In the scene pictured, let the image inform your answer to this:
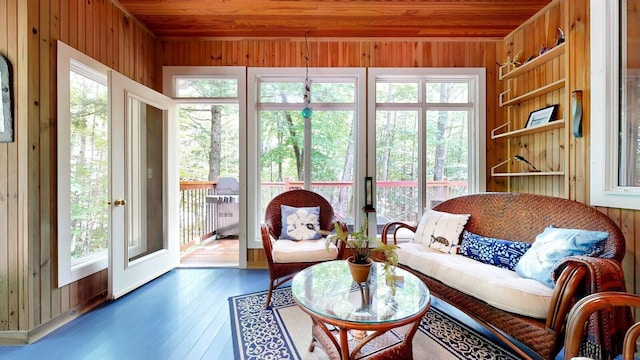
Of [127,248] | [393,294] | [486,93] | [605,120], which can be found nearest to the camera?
[393,294]

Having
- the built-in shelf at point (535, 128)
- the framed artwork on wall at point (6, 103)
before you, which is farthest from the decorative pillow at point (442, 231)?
the framed artwork on wall at point (6, 103)

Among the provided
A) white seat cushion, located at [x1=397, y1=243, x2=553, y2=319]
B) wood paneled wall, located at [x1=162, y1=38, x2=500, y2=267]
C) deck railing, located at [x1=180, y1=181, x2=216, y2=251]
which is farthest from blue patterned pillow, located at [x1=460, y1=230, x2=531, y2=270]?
deck railing, located at [x1=180, y1=181, x2=216, y2=251]

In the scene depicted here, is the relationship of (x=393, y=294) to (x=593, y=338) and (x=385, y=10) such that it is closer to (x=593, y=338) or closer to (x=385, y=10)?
(x=593, y=338)

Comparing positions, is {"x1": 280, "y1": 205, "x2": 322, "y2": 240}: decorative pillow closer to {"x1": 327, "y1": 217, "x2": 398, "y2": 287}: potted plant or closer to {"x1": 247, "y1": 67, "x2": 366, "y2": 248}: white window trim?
{"x1": 247, "y1": 67, "x2": 366, "y2": 248}: white window trim

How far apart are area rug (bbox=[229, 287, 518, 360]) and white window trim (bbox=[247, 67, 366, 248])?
1.17 meters

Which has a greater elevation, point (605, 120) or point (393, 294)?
point (605, 120)

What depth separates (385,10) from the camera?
8.73 feet

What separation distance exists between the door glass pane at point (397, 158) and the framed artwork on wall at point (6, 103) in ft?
10.7

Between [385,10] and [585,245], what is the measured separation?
8.58 feet

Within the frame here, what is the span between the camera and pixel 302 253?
2232 millimetres

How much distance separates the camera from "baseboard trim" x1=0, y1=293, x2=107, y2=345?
173cm

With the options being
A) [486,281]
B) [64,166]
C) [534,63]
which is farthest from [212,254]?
[534,63]

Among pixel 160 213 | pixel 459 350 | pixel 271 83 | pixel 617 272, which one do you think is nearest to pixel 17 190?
pixel 160 213

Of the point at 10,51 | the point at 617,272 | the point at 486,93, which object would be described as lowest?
the point at 617,272
